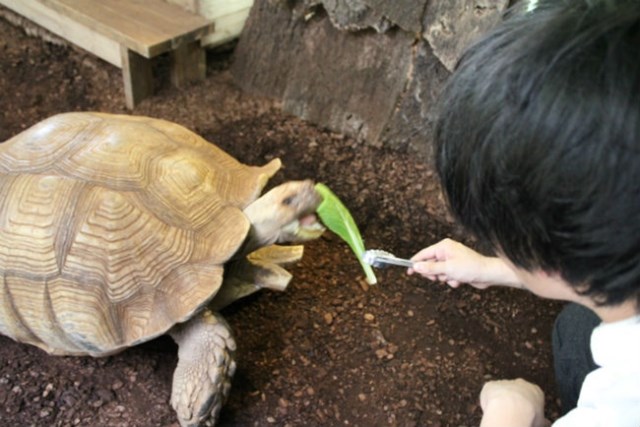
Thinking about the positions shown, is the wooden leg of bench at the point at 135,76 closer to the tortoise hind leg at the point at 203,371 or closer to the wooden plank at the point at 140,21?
the wooden plank at the point at 140,21

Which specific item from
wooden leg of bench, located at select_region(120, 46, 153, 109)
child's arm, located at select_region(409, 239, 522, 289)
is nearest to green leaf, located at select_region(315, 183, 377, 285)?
child's arm, located at select_region(409, 239, 522, 289)

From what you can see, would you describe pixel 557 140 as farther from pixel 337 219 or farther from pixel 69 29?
pixel 69 29

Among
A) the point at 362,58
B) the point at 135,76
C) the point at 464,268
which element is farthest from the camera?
the point at 135,76

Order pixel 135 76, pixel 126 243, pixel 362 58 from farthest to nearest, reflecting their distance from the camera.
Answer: pixel 135 76, pixel 362 58, pixel 126 243

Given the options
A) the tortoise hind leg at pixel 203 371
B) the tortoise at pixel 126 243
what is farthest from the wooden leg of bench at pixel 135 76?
the tortoise hind leg at pixel 203 371

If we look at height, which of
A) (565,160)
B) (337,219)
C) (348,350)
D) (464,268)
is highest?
(565,160)

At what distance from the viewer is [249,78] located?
2.69 m

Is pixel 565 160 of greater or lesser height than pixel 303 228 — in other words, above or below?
above

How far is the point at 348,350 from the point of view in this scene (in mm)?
1812

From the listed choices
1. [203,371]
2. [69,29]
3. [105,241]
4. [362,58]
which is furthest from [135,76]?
[203,371]

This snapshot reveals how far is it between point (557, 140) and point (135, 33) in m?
1.86

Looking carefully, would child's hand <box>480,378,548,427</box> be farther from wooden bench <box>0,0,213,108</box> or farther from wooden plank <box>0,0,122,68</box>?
wooden plank <box>0,0,122,68</box>

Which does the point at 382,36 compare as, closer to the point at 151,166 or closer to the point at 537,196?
the point at 151,166

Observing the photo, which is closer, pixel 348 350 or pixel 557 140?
pixel 557 140
